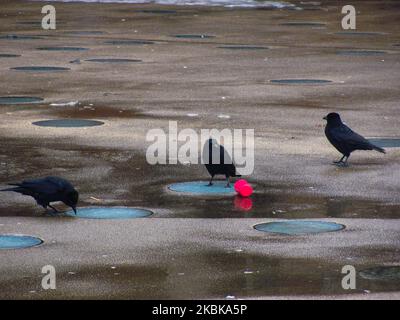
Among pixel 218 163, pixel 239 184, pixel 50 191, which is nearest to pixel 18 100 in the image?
pixel 218 163

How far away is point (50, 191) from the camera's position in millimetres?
11164

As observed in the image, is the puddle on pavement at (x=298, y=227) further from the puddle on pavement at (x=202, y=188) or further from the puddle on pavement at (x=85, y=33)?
the puddle on pavement at (x=85, y=33)

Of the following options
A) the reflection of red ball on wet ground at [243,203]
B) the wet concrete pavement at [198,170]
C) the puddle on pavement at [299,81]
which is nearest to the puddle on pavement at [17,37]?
the wet concrete pavement at [198,170]

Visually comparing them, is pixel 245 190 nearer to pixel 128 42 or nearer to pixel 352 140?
pixel 352 140

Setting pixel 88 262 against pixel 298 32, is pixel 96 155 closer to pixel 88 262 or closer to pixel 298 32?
pixel 88 262

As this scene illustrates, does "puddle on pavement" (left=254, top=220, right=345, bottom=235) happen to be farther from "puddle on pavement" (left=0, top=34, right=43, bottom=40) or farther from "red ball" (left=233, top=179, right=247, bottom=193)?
"puddle on pavement" (left=0, top=34, right=43, bottom=40)

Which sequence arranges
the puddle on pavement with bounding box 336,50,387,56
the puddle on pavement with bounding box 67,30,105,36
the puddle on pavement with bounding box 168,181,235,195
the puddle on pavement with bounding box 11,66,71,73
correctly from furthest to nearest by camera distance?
the puddle on pavement with bounding box 67,30,105,36 < the puddle on pavement with bounding box 336,50,387,56 < the puddle on pavement with bounding box 11,66,71,73 < the puddle on pavement with bounding box 168,181,235,195

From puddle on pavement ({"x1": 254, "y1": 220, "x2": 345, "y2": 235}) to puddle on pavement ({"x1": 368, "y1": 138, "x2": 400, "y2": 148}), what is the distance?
3.73m

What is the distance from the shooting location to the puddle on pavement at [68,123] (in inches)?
623

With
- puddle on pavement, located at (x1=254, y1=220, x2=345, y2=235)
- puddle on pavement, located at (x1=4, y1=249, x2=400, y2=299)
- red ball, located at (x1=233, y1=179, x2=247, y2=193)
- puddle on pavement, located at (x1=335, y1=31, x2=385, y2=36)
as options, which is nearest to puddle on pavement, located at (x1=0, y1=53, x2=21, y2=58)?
puddle on pavement, located at (x1=335, y1=31, x2=385, y2=36)

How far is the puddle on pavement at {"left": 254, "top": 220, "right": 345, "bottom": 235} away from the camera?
35.1 feet

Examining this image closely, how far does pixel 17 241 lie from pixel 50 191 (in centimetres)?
96

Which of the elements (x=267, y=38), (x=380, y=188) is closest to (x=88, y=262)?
(x=380, y=188)
